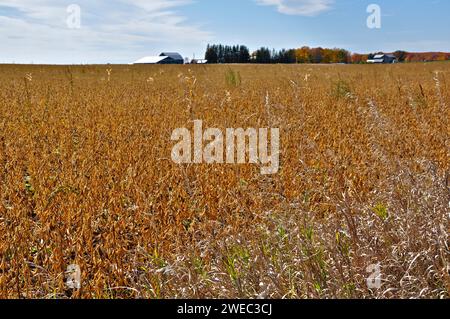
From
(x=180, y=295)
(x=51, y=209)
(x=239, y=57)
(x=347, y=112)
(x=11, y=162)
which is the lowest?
(x=180, y=295)

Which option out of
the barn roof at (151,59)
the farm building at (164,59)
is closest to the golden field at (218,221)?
the barn roof at (151,59)

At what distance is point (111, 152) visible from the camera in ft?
15.4

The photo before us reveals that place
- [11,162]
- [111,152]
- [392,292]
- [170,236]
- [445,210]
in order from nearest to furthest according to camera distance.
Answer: [392,292] → [445,210] → [170,236] → [11,162] → [111,152]

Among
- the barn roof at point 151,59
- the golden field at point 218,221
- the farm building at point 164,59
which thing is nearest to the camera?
the golden field at point 218,221

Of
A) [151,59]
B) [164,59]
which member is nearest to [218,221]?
[164,59]

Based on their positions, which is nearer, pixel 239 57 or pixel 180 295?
pixel 180 295

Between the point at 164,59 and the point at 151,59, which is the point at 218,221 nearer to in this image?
the point at 164,59

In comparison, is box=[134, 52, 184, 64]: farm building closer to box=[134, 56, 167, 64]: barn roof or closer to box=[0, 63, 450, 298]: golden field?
box=[134, 56, 167, 64]: barn roof

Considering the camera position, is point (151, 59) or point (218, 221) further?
point (151, 59)

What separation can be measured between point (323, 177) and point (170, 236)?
1789mm

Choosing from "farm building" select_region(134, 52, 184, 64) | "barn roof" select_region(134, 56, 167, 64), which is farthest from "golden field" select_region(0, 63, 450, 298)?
"farm building" select_region(134, 52, 184, 64)

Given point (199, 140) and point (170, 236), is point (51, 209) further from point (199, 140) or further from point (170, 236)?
point (199, 140)

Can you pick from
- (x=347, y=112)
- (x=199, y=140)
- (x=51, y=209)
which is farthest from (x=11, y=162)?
(x=347, y=112)

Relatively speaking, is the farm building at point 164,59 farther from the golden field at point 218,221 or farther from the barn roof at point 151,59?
the golden field at point 218,221
